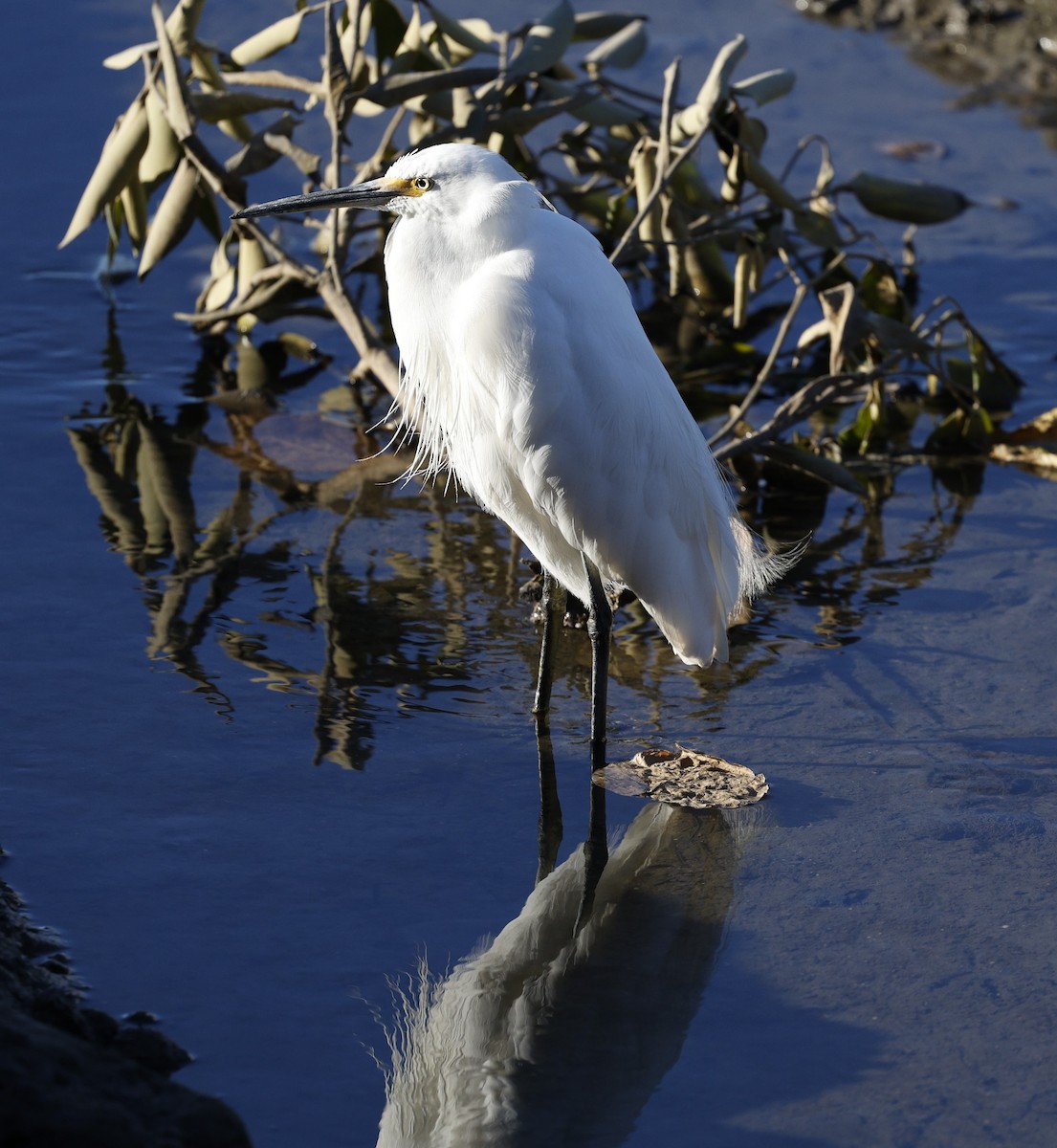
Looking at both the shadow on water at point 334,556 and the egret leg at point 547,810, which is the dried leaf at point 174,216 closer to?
the shadow on water at point 334,556

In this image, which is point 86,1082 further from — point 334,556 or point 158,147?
point 158,147

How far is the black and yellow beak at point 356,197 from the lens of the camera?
333 centimetres

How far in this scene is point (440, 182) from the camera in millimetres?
3291

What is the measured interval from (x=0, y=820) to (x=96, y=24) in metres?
5.85

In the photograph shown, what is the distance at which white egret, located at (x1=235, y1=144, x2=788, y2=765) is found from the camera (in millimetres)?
3221

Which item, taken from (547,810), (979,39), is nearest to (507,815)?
(547,810)

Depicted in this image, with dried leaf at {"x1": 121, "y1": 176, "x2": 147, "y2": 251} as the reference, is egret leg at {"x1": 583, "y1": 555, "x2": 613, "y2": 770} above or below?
below

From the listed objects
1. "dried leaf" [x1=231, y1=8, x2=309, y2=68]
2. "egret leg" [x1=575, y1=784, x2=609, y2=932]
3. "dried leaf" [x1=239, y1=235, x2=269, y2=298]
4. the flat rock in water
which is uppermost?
"dried leaf" [x1=231, y1=8, x2=309, y2=68]

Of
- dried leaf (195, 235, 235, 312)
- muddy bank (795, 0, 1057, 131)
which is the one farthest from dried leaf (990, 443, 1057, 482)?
muddy bank (795, 0, 1057, 131)

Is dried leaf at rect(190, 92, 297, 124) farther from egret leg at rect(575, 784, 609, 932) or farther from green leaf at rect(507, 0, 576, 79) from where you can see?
egret leg at rect(575, 784, 609, 932)

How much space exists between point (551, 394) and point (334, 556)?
1.37m

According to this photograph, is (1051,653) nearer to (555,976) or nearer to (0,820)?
(555,976)

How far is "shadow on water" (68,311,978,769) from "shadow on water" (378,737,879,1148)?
0.64 meters

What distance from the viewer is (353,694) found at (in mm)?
3713
